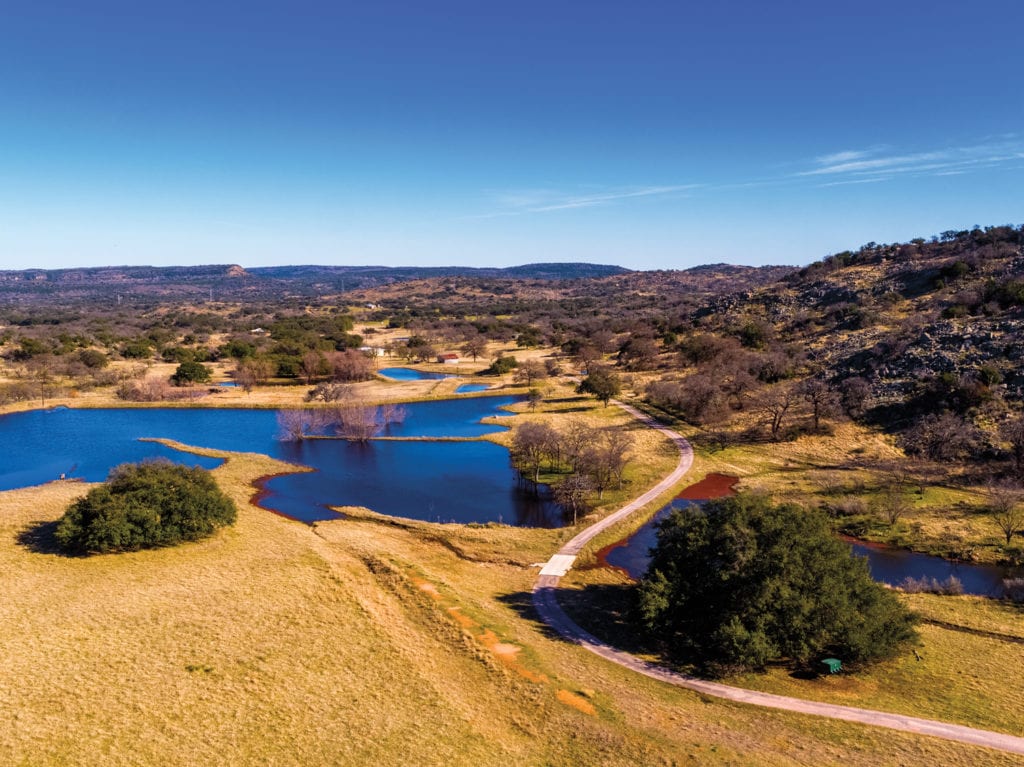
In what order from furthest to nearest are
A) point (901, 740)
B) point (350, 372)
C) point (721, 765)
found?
point (350, 372), point (901, 740), point (721, 765)

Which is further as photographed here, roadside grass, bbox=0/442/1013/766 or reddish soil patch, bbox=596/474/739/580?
reddish soil patch, bbox=596/474/739/580

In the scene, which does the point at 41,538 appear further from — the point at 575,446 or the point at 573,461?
the point at 575,446

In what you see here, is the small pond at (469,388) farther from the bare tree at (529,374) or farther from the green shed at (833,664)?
the green shed at (833,664)

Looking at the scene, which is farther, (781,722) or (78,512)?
(78,512)

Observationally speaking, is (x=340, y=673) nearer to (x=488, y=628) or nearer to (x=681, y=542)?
(x=488, y=628)

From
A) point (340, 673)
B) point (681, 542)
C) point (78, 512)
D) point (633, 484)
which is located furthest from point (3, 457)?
→ point (681, 542)

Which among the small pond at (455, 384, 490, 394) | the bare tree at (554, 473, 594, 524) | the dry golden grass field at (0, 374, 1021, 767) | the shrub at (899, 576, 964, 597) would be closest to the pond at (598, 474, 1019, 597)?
the shrub at (899, 576, 964, 597)

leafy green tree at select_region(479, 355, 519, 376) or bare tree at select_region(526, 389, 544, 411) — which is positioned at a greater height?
leafy green tree at select_region(479, 355, 519, 376)

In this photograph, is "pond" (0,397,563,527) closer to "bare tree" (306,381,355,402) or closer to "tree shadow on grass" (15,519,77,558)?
"bare tree" (306,381,355,402)

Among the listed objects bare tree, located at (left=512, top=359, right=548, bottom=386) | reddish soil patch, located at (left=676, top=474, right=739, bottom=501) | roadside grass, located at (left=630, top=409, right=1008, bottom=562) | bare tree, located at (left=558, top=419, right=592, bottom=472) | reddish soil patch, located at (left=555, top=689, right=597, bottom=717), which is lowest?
reddish soil patch, located at (left=555, top=689, right=597, bottom=717)
